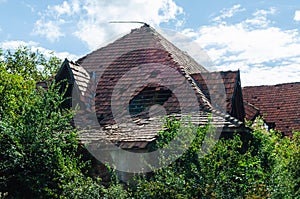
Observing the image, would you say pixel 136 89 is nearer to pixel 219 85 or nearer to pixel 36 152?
pixel 219 85

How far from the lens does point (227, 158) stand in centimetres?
846

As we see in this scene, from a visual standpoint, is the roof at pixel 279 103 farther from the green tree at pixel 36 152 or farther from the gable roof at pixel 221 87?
the green tree at pixel 36 152

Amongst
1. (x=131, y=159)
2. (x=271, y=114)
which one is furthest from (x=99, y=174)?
(x=271, y=114)

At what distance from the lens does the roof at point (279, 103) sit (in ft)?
81.8

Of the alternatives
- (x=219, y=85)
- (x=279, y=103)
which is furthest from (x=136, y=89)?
(x=279, y=103)

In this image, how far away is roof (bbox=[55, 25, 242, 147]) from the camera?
12.5m

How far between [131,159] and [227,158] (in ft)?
11.6

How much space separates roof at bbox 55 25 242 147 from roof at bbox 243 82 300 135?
34.6 feet

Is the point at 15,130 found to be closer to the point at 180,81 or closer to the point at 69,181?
the point at 69,181

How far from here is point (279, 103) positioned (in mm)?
26797

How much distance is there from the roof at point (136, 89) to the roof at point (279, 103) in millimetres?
10551

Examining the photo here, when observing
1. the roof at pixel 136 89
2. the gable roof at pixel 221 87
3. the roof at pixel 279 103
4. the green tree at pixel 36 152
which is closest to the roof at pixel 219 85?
the gable roof at pixel 221 87

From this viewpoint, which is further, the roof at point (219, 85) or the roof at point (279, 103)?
the roof at point (279, 103)

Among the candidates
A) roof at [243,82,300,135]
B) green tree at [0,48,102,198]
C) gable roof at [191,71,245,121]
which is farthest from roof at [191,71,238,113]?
roof at [243,82,300,135]
